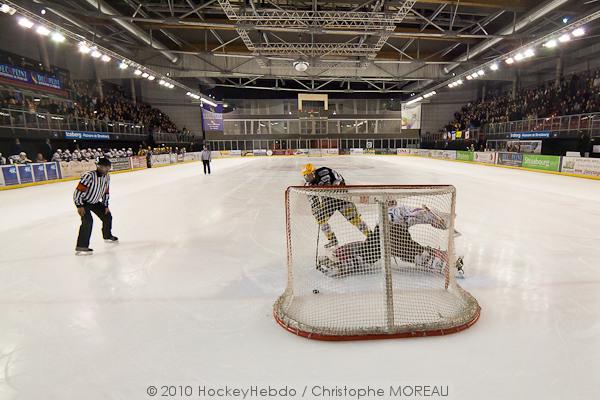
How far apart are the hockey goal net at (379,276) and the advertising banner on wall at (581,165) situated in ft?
43.2

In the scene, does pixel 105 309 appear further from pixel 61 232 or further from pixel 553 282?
pixel 553 282

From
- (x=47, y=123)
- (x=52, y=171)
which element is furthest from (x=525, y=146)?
(x=47, y=123)

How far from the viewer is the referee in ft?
14.7

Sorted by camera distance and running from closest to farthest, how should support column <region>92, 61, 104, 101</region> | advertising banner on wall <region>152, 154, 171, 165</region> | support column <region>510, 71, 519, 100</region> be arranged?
advertising banner on wall <region>152, 154, 171, 165</region>
support column <region>92, 61, 104, 101</region>
support column <region>510, 71, 519, 100</region>

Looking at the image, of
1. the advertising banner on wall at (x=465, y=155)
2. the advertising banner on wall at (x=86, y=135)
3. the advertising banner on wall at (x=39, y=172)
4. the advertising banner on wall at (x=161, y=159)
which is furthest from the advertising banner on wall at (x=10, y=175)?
the advertising banner on wall at (x=465, y=155)

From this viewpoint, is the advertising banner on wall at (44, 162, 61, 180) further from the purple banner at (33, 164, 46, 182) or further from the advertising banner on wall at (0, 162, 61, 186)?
the purple banner at (33, 164, 46, 182)

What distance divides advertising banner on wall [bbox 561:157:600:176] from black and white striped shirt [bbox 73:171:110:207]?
667 inches

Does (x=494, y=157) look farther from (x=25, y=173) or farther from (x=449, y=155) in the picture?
(x=25, y=173)

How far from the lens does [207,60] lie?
69.8ft

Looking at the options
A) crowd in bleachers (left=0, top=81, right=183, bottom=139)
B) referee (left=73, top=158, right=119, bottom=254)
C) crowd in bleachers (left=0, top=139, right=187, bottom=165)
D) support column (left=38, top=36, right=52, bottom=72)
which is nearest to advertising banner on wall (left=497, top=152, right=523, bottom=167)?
referee (left=73, top=158, right=119, bottom=254)

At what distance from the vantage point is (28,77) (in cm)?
1756

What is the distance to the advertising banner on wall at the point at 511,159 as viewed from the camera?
17.9m

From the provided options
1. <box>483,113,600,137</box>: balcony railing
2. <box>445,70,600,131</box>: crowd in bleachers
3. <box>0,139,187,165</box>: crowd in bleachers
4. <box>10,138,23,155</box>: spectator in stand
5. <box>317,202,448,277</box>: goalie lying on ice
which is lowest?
<box>317,202,448,277</box>: goalie lying on ice

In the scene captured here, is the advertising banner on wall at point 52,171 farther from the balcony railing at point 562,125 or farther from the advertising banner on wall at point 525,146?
the balcony railing at point 562,125
